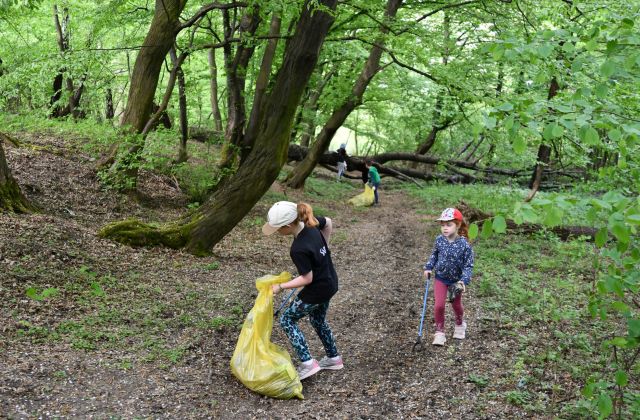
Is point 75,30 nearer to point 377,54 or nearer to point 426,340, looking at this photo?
point 377,54

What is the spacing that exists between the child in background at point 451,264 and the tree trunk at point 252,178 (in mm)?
3124

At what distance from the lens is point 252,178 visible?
25.6 feet

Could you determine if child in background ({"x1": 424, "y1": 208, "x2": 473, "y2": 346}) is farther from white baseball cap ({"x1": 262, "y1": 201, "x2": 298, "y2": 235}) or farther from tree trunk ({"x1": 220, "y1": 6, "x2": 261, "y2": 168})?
tree trunk ({"x1": 220, "y1": 6, "x2": 261, "y2": 168})

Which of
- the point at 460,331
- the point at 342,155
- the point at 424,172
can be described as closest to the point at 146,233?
the point at 460,331

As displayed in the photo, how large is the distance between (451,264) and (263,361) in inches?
89.2

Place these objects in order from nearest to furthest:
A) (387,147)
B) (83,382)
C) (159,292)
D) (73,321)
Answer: (83,382) → (73,321) → (159,292) → (387,147)

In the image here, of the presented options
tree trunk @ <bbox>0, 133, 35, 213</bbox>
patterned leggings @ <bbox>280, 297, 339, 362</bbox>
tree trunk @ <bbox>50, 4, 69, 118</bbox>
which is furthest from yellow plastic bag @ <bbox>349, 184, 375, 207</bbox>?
patterned leggings @ <bbox>280, 297, 339, 362</bbox>

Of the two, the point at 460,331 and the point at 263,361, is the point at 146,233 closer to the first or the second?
the point at 263,361

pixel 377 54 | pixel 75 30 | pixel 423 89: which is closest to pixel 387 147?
pixel 423 89

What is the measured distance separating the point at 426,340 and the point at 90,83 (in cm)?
881

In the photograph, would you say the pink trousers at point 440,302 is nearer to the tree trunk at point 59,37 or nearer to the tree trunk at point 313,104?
the tree trunk at point 313,104

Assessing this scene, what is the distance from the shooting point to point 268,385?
14.4 feet

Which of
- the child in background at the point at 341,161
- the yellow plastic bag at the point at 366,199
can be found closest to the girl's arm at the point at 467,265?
the yellow plastic bag at the point at 366,199

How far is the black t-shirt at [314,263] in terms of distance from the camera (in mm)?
4469
